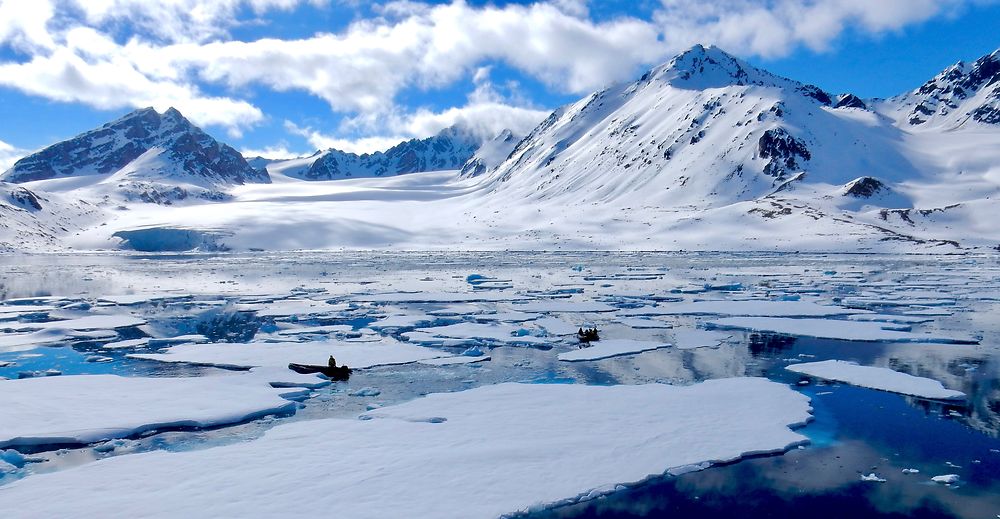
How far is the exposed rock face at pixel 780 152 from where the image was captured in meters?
150

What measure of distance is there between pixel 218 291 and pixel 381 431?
3356 cm

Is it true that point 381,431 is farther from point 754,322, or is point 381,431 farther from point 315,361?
point 754,322

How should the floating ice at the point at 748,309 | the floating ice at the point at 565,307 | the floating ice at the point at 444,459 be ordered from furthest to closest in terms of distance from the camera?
the floating ice at the point at 565,307 < the floating ice at the point at 748,309 < the floating ice at the point at 444,459

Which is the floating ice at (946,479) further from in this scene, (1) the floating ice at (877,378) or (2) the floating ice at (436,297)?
(2) the floating ice at (436,297)

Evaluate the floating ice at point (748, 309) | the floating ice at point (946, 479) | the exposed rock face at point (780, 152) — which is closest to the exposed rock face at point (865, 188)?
the exposed rock face at point (780, 152)

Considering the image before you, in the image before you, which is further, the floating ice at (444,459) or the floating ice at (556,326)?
the floating ice at (556,326)

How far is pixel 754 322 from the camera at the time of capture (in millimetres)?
28000

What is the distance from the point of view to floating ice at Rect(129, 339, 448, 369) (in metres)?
19.9

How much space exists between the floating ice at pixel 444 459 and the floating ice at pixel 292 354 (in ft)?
17.7

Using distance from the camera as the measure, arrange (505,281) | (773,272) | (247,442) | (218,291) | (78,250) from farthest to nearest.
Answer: (78,250) < (773,272) < (505,281) < (218,291) < (247,442)

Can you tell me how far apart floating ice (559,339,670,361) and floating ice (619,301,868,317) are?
7.58 meters

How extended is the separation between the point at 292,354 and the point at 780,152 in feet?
502

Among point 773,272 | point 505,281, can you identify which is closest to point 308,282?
point 505,281

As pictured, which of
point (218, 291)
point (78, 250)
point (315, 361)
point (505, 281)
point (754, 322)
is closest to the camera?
point (315, 361)
